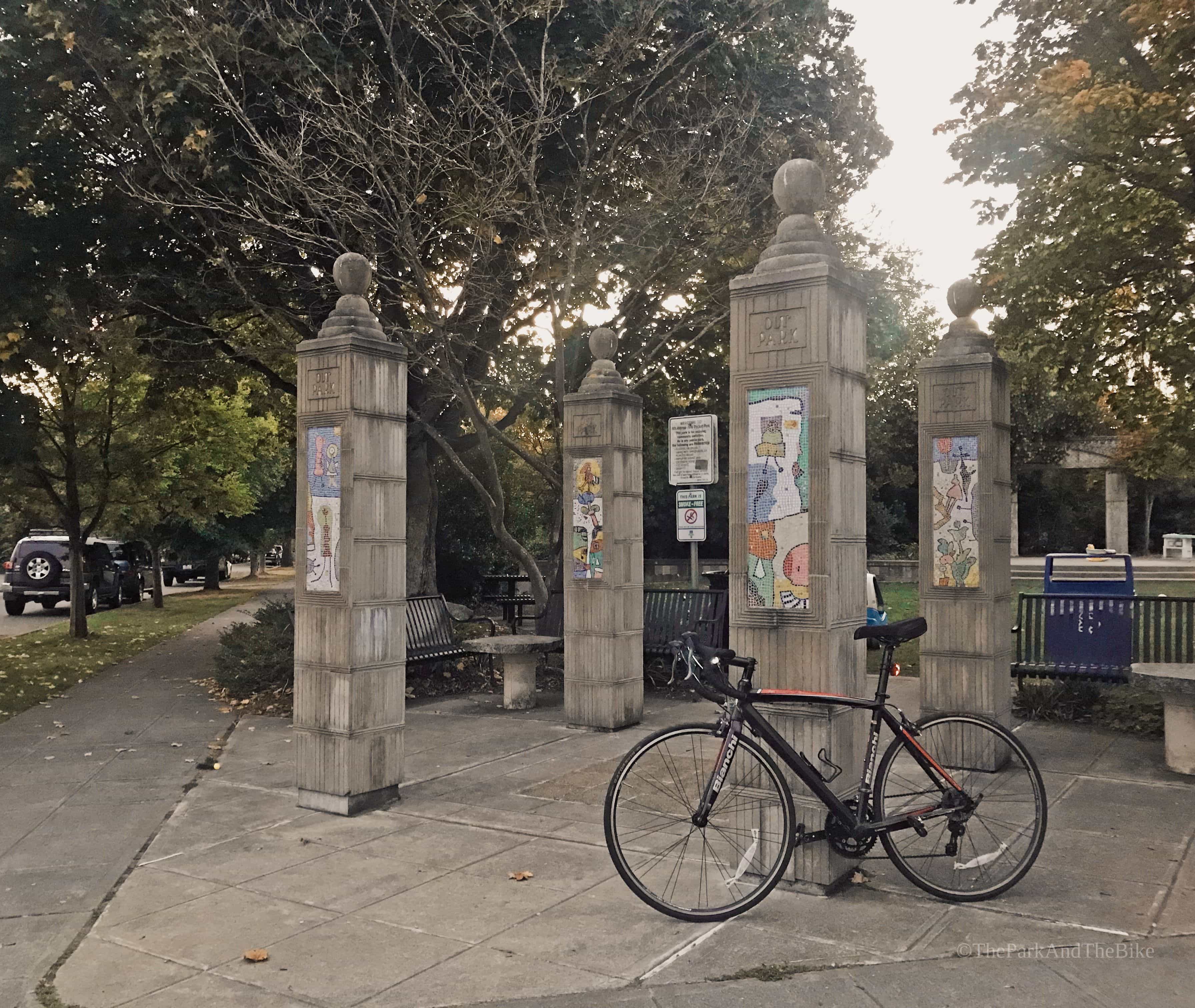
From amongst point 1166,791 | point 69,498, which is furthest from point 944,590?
point 69,498

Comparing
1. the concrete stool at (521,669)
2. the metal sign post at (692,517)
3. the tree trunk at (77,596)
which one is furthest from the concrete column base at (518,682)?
the tree trunk at (77,596)

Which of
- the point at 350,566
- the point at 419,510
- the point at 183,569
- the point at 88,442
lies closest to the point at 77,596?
the point at 88,442

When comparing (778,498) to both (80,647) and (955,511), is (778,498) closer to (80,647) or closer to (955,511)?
(955,511)

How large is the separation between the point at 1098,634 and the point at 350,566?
662 cm

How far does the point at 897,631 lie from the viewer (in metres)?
4.77

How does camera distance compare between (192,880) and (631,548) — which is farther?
(631,548)

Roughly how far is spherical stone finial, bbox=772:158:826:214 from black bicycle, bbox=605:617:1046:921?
2196 millimetres

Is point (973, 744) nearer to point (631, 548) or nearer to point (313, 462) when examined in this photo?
point (313, 462)

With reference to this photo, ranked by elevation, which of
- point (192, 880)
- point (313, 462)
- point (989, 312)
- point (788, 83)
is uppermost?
point (788, 83)

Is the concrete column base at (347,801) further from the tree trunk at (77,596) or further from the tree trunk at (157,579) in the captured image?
the tree trunk at (157,579)

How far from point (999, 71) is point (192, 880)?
36.2 ft

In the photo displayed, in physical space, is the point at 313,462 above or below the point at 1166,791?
above

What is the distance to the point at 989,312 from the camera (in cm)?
1273

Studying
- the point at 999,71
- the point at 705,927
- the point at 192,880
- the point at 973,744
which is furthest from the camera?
the point at 999,71
